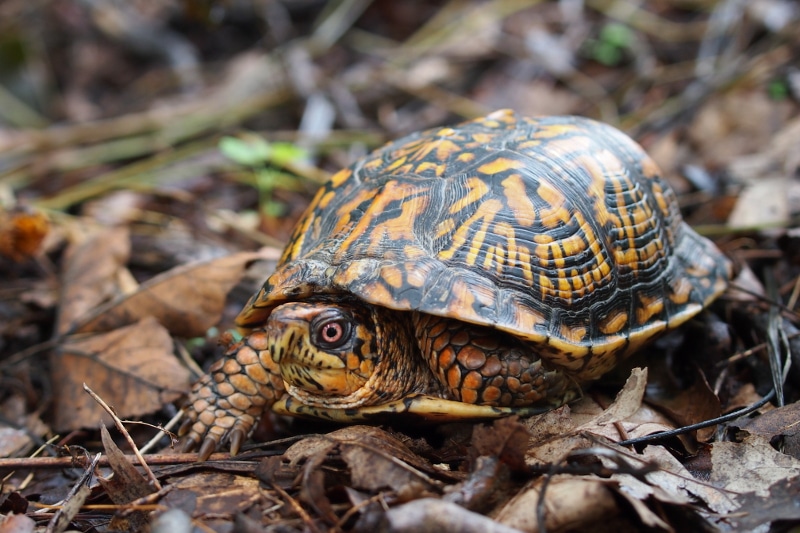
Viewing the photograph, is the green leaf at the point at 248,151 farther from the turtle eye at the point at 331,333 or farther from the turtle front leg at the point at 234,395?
the turtle eye at the point at 331,333

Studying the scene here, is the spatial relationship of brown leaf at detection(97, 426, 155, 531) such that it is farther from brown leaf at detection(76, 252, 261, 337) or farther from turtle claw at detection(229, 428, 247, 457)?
brown leaf at detection(76, 252, 261, 337)

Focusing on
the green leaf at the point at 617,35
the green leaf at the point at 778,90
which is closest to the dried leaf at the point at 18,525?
the green leaf at the point at 778,90

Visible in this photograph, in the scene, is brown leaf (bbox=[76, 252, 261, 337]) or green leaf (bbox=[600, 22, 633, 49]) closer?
brown leaf (bbox=[76, 252, 261, 337])

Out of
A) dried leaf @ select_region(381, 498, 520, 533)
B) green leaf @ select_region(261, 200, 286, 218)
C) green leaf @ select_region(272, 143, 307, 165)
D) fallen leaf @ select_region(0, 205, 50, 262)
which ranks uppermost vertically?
green leaf @ select_region(272, 143, 307, 165)

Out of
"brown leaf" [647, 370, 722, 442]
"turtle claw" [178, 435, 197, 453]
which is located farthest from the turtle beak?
"brown leaf" [647, 370, 722, 442]

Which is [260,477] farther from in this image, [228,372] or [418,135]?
[418,135]
